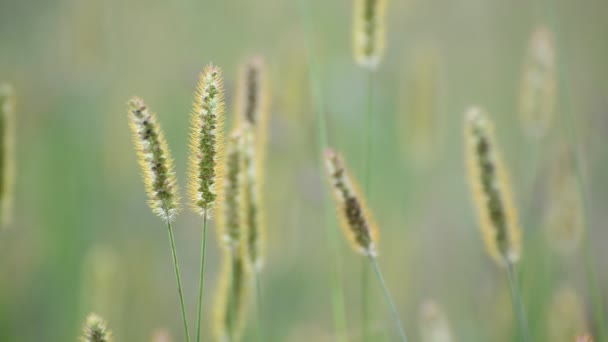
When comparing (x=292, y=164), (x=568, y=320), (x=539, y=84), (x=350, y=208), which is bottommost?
(x=568, y=320)

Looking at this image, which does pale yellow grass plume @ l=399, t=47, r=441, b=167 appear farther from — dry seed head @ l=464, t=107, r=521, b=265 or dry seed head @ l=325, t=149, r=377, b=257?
dry seed head @ l=325, t=149, r=377, b=257

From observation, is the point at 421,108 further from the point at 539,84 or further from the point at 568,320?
the point at 568,320

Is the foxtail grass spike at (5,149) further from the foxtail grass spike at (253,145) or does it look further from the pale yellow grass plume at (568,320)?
the pale yellow grass plume at (568,320)

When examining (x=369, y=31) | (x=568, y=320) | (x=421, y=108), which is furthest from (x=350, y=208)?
(x=421, y=108)

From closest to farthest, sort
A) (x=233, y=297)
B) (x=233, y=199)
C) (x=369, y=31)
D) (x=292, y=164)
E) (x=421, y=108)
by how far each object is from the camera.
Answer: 1. (x=233, y=199)
2. (x=233, y=297)
3. (x=369, y=31)
4. (x=421, y=108)
5. (x=292, y=164)

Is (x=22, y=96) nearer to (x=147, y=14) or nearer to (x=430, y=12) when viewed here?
(x=147, y=14)

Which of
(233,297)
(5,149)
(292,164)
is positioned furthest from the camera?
(292,164)
